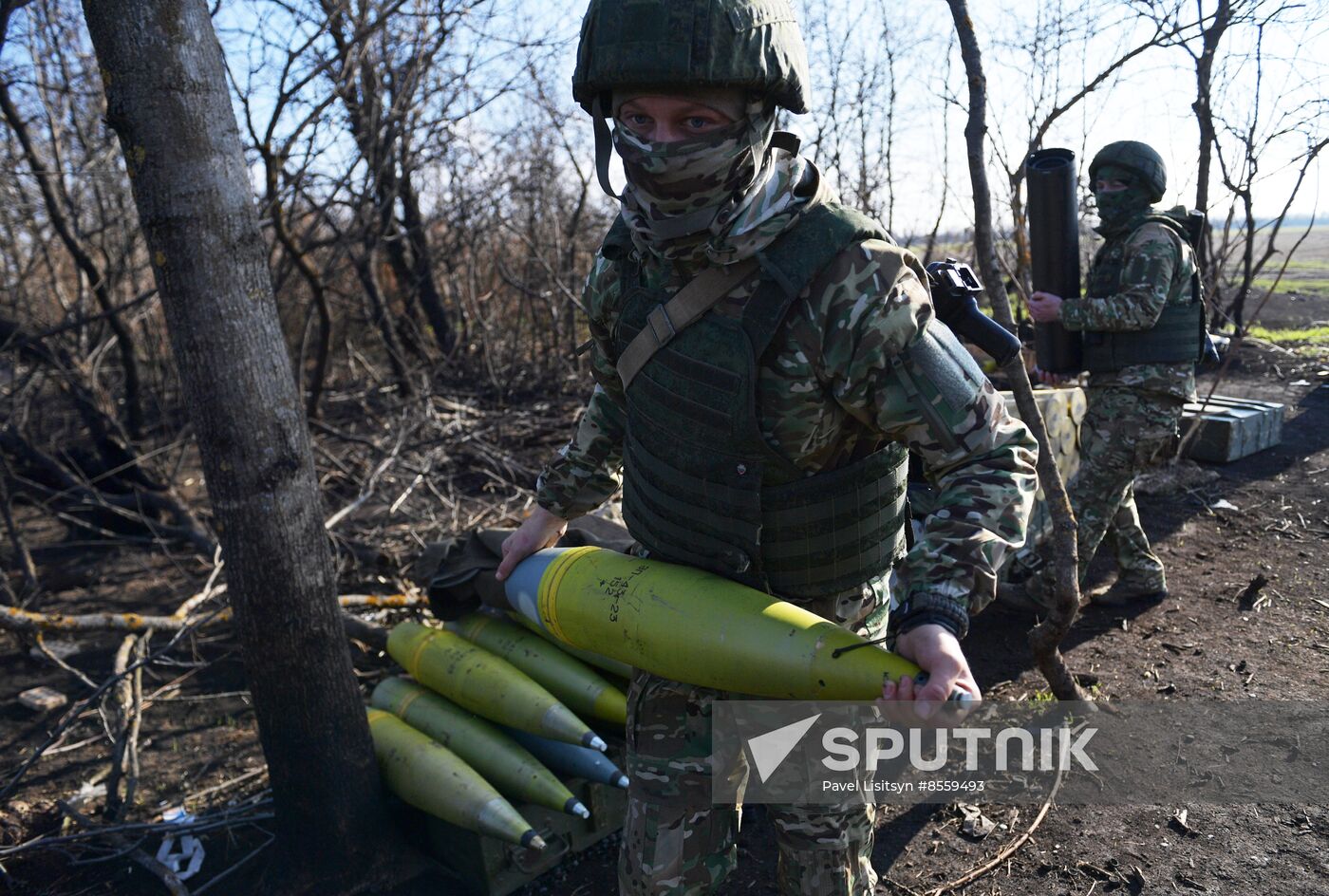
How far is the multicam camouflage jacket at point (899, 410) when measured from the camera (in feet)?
5.58

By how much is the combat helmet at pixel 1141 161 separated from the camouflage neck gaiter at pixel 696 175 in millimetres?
3438

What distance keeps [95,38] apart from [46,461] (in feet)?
15.8

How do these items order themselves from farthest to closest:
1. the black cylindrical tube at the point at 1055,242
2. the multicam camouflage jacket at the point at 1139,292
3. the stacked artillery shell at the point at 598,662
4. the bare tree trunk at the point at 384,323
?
the bare tree trunk at the point at 384,323, the multicam camouflage jacket at the point at 1139,292, the black cylindrical tube at the point at 1055,242, the stacked artillery shell at the point at 598,662

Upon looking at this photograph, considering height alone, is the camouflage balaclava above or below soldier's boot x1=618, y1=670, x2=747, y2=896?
above

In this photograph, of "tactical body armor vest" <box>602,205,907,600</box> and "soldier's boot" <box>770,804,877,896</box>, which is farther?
"soldier's boot" <box>770,804,877,896</box>

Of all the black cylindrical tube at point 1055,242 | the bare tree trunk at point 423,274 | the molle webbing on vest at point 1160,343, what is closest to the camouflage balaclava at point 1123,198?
the black cylindrical tube at point 1055,242

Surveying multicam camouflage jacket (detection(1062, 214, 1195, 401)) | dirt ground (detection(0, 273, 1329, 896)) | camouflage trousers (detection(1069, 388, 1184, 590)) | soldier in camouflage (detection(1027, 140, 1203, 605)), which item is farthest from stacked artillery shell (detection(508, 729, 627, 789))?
multicam camouflage jacket (detection(1062, 214, 1195, 401))

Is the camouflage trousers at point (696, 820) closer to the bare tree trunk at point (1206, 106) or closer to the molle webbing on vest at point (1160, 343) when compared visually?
the molle webbing on vest at point (1160, 343)

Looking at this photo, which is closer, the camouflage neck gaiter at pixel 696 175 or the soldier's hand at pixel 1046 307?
the camouflage neck gaiter at pixel 696 175

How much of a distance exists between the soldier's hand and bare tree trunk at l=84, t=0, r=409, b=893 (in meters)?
3.58

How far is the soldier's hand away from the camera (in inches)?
182

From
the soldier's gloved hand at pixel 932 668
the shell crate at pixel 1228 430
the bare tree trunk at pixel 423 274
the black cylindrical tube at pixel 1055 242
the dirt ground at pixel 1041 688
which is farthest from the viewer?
the bare tree trunk at pixel 423 274
